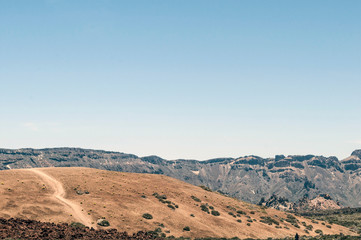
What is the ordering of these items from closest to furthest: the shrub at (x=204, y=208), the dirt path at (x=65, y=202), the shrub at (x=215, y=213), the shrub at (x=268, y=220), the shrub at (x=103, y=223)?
the shrub at (x=103, y=223) → the dirt path at (x=65, y=202) → the shrub at (x=215, y=213) → the shrub at (x=204, y=208) → the shrub at (x=268, y=220)

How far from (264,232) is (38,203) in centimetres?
4276

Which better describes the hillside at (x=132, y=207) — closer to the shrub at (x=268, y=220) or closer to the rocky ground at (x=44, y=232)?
the shrub at (x=268, y=220)

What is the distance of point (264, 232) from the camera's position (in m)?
69.9

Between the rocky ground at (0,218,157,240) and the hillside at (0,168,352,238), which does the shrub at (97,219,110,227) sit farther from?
the rocky ground at (0,218,157,240)

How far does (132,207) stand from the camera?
66.4m

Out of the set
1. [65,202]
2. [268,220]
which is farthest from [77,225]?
[268,220]

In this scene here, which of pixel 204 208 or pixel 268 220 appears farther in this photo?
pixel 268 220

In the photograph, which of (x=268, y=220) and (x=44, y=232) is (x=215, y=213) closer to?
(x=268, y=220)

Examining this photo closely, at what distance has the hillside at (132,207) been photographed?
58.4 metres

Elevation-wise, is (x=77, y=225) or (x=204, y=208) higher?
(x=204, y=208)

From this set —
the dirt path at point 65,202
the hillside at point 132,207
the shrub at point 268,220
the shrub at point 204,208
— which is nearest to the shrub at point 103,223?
the hillside at point 132,207

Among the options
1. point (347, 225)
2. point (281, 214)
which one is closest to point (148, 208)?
point (281, 214)

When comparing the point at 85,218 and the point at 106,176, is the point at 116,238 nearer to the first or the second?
the point at 85,218

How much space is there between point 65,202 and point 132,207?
12128 mm
